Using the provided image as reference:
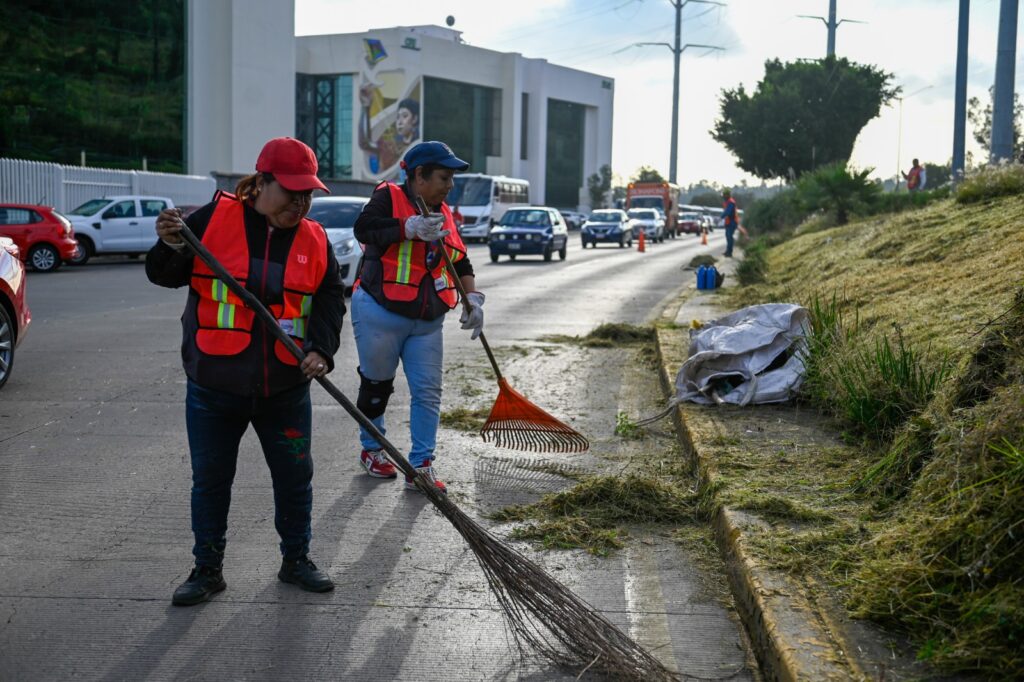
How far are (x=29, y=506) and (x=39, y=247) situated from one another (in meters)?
19.9

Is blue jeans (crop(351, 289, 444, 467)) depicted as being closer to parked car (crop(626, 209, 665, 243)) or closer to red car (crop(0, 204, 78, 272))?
red car (crop(0, 204, 78, 272))

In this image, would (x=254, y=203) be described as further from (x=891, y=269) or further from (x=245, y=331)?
(x=891, y=269)

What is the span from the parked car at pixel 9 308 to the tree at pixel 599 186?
87167 millimetres

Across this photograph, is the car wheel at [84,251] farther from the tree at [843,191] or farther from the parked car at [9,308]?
the parked car at [9,308]

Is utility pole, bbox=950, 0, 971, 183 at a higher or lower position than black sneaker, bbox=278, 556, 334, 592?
higher

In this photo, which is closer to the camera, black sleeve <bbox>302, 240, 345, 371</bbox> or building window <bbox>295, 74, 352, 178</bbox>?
black sleeve <bbox>302, 240, 345, 371</bbox>

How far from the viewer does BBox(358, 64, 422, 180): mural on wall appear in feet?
248

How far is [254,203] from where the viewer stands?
168 inches

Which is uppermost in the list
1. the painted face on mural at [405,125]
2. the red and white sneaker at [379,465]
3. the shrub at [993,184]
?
the painted face on mural at [405,125]

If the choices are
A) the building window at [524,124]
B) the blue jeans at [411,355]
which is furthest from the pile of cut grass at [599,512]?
the building window at [524,124]

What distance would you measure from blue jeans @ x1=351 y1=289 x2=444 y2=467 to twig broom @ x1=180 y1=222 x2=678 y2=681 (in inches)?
66.1

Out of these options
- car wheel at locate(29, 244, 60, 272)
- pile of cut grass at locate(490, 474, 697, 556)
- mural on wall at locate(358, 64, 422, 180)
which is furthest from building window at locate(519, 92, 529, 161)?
pile of cut grass at locate(490, 474, 697, 556)

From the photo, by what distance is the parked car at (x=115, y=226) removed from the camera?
2720 centimetres

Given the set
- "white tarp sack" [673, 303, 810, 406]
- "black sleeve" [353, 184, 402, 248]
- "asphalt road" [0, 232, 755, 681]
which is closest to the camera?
"asphalt road" [0, 232, 755, 681]
